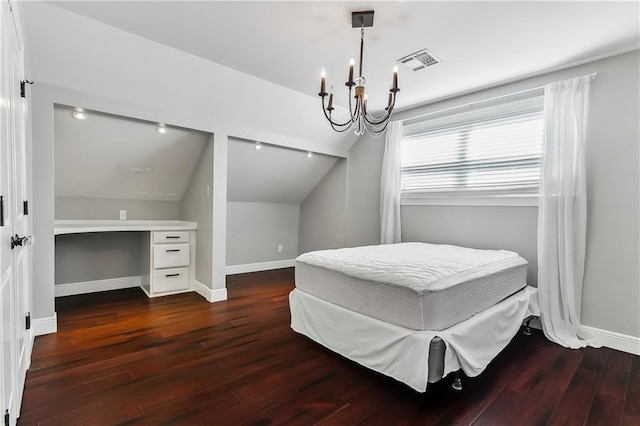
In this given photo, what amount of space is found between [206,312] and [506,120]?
12.0 feet

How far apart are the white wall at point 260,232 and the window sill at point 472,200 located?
90.3 inches

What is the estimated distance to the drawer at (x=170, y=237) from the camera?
11.4ft

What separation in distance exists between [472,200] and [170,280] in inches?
141

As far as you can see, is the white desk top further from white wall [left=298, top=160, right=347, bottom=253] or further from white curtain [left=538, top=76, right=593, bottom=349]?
white curtain [left=538, top=76, right=593, bottom=349]

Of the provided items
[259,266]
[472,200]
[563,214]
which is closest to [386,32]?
[472,200]

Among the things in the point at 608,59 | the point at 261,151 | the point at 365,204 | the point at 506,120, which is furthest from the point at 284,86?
the point at 608,59

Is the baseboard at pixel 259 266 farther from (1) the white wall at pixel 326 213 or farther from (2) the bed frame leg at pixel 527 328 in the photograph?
(2) the bed frame leg at pixel 527 328

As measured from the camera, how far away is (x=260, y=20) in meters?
2.10

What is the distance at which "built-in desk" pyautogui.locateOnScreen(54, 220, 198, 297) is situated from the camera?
346 cm

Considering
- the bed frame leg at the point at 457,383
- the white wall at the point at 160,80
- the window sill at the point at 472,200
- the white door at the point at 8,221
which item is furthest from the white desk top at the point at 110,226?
the bed frame leg at the point at 457,383

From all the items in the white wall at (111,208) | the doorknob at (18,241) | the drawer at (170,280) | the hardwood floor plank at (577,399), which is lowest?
the hardwood floor plank at (577,399)

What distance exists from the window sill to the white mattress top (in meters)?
0.63

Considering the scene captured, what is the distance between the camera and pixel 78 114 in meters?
2.71

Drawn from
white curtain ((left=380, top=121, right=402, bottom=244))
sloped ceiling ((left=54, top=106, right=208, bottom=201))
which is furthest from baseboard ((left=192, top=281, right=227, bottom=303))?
white curtain ((left=380, top=121, right=402, bottom=244))
